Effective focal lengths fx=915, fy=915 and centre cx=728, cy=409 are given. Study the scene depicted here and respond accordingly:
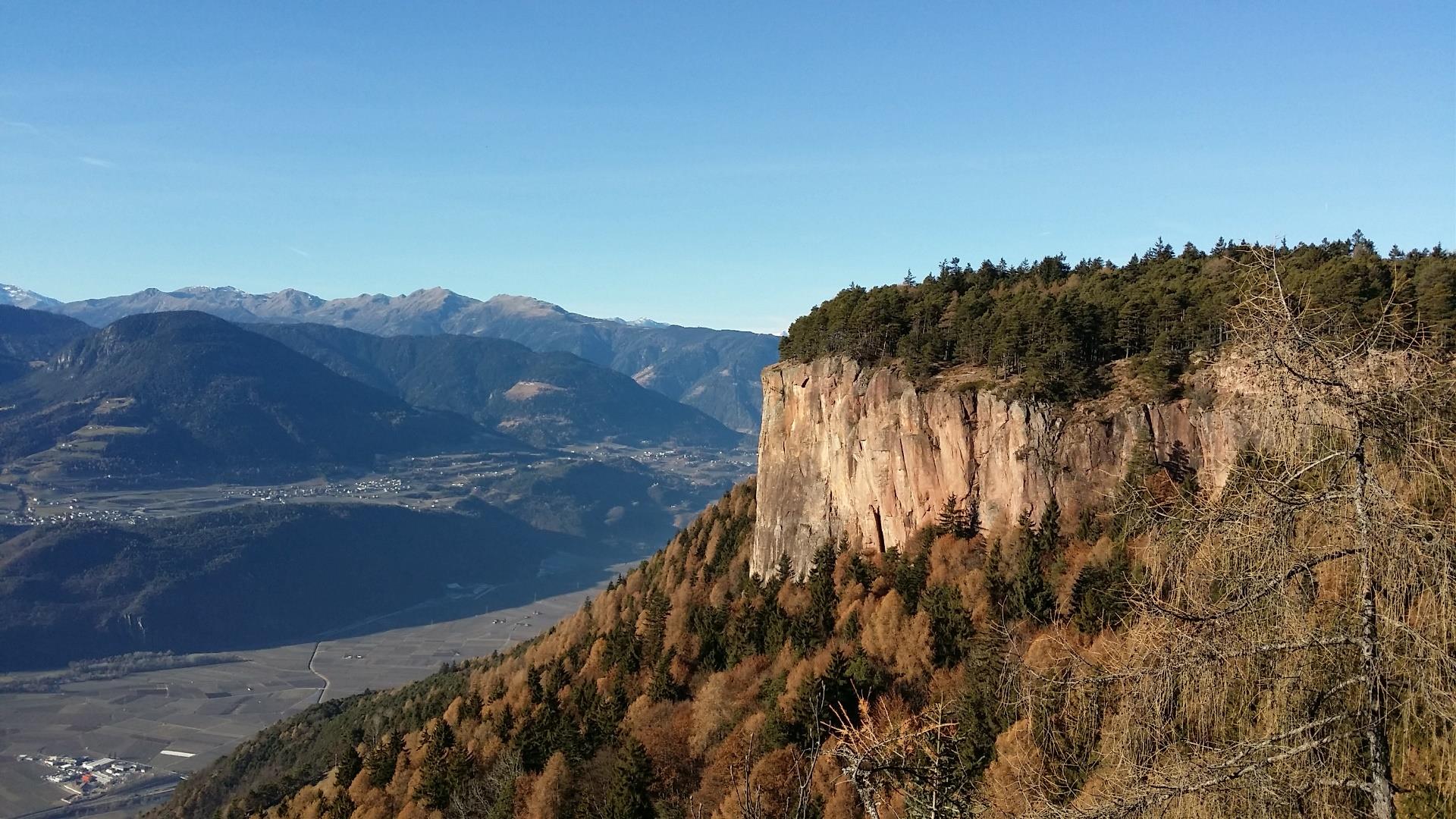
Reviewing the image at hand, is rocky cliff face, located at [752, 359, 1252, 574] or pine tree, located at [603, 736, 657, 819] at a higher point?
rocky cliff face, located at [752, 359, 1252, 574]

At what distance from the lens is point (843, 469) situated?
222ft

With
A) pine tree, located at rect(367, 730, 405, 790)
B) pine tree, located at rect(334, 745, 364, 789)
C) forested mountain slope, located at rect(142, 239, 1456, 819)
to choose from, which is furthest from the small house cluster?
forested mountain slope, located at rect(142, 239, 1456, 819)

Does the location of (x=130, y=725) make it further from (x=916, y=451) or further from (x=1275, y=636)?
(x=1275, y=636)

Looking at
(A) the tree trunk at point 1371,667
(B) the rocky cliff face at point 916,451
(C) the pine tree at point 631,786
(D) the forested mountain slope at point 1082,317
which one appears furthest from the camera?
(B) the rocky cliff face at point 916,451

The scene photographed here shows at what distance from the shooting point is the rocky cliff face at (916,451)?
49.4 m

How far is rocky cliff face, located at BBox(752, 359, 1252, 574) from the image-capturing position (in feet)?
162

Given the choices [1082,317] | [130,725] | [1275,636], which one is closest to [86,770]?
[130,725]

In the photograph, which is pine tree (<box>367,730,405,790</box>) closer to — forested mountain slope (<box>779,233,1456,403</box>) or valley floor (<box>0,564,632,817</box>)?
forested mountain slope (<box>779,233,1456,403</box>)

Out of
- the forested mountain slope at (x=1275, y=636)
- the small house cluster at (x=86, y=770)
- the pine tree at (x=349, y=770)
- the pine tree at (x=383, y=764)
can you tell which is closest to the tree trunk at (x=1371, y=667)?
the forested mountain slope at (x=1275, y=636)

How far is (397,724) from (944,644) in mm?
65402

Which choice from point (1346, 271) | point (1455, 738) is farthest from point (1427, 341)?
point (1346, 271)

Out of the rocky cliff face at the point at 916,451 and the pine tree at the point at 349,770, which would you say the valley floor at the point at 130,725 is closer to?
the pine tree at the point at 349,770

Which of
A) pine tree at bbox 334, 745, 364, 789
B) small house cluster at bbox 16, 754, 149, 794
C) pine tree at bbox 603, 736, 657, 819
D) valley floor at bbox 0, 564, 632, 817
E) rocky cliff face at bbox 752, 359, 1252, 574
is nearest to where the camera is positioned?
pine tree at bbox 603, 736, 657, 819

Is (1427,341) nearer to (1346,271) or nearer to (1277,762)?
(1277,762)
